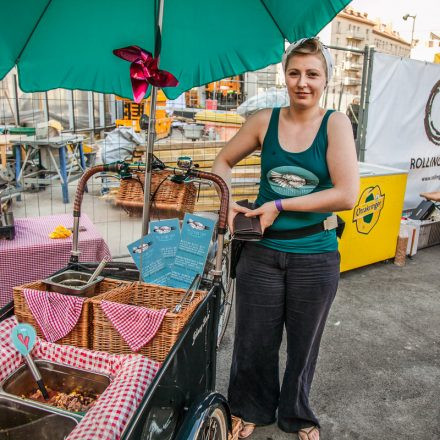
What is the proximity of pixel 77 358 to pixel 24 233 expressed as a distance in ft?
6.55

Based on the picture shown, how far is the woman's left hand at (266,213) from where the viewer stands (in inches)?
80.6

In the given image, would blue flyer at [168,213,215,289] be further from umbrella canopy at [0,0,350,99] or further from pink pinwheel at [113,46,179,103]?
umbrella canopy at [0,0,350,99]

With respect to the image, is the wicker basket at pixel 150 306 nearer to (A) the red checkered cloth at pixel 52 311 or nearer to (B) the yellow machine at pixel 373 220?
(A) the red checkered cloth at pixel 52 311

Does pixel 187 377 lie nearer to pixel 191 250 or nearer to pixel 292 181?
pixel 191 250

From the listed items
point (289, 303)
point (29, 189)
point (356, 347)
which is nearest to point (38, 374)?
point (289, 303)

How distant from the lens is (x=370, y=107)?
6020 millimetres

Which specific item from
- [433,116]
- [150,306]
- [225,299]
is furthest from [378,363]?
[433,116]

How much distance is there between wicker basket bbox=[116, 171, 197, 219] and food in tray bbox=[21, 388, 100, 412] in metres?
1.05

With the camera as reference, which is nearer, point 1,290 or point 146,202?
point 146,202

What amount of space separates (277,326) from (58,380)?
1.15 m

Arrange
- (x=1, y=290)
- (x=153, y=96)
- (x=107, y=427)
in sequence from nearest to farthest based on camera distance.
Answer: (x=107, y=427) < (x=153, y=96) < (x=1, y=290)

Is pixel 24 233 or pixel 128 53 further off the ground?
pixel 128 53

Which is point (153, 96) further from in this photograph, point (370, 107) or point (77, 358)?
point (370, 107)

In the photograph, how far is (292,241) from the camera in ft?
7.11
